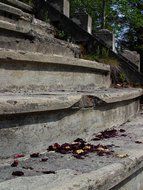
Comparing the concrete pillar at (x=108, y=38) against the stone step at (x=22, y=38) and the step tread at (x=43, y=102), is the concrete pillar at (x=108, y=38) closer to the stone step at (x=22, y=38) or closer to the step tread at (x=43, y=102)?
the stone step at (x=22, y=38)

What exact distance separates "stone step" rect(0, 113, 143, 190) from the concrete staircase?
0.12 meters

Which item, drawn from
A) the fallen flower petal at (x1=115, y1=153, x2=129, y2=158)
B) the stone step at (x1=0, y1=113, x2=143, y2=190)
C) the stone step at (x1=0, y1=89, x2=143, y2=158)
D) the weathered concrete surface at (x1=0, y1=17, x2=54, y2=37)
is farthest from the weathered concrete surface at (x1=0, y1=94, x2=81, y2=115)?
the weathered concrete surface at (x1=0, y1=17, x2=54, y2=37)

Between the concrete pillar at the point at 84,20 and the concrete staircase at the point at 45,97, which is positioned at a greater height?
the concrete pillar at the point at 84,20

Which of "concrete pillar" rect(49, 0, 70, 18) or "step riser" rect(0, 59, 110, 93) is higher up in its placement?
"concrete pillar" rect(49, 0, 70, 18)

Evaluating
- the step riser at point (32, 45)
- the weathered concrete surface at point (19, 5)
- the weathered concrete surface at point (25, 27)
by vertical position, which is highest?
the weathered concrete surface at point (19, 5)

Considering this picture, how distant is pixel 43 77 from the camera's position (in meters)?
3.58

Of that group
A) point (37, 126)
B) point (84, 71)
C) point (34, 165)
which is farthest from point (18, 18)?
point (34, 165)

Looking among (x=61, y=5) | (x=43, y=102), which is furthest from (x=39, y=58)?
(x=61, y=5)

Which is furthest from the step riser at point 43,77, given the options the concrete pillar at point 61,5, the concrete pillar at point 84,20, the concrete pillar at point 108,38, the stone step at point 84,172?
the concrete pillar at point 61,5

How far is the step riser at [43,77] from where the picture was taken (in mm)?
3129

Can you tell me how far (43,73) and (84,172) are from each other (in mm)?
1523

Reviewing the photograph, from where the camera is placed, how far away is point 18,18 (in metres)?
4.85

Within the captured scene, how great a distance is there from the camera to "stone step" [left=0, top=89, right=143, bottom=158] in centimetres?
236

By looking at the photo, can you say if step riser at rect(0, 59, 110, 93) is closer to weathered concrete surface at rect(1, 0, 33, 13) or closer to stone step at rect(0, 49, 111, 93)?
stone step at rect(0, 49, 111, 93)
